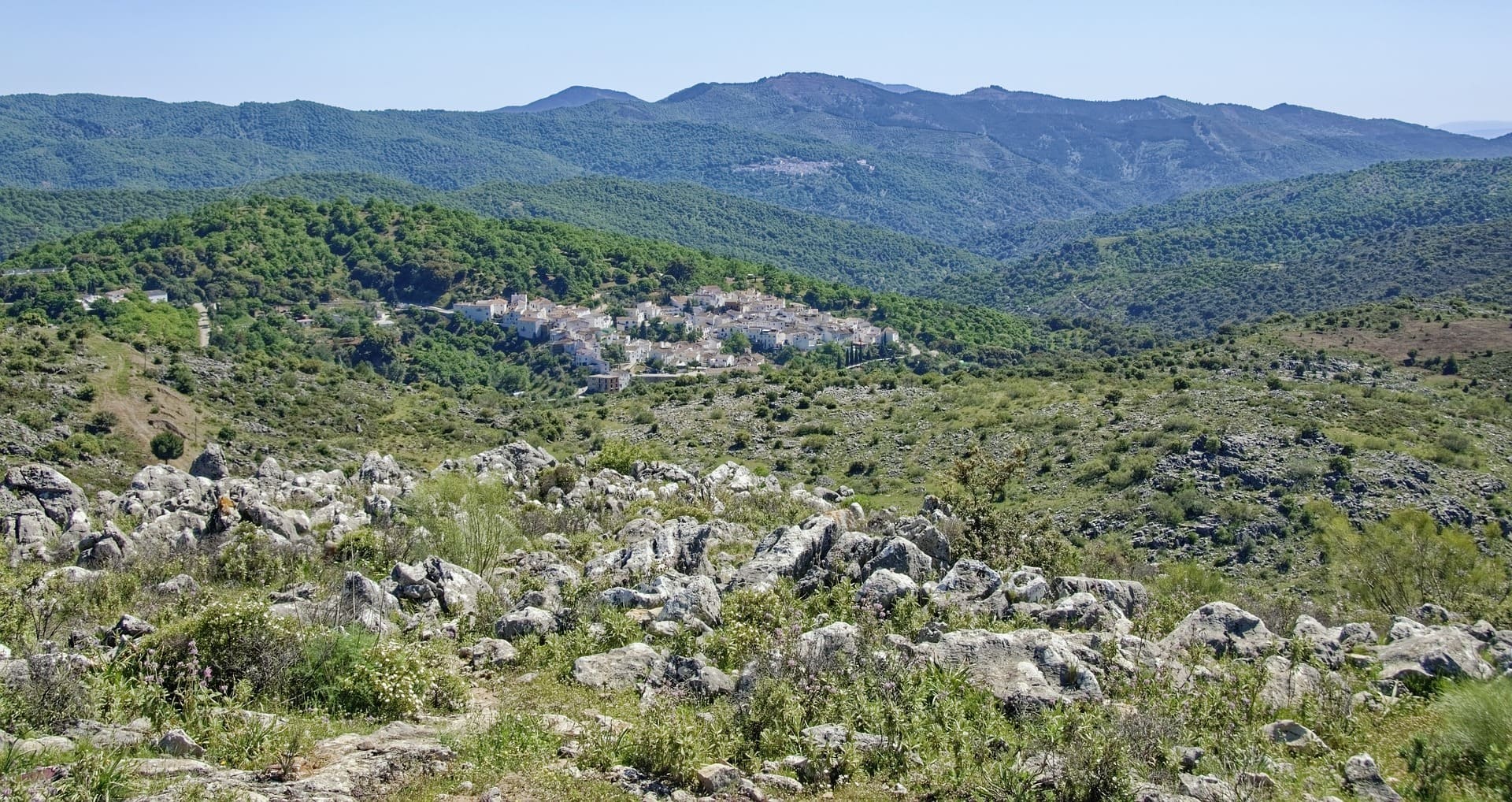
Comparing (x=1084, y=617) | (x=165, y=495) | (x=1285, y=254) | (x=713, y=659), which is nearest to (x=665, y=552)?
(x=713, y=659)

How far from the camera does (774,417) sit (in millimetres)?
39844

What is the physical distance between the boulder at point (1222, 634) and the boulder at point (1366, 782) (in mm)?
2543

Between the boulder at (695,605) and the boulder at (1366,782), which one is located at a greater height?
the boulder at (1366,782)

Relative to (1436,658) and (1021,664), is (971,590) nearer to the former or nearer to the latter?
(1021,664)

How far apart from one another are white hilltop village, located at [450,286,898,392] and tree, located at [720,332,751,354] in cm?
27

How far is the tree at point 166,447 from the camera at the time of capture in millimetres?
29547

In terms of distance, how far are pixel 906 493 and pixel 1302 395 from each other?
572 inches

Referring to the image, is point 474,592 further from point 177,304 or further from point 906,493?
point 177,304

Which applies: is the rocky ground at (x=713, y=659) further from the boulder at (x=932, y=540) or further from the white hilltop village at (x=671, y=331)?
the white hilltop village at (x=671, y=331)

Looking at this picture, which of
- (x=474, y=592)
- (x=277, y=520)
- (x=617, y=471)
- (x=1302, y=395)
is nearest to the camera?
(x=474, y=592)

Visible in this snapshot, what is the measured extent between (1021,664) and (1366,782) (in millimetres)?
2574

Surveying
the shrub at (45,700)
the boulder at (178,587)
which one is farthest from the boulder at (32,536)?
the shrub at (45,700)

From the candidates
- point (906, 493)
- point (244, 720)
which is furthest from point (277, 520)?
point (906, 493)

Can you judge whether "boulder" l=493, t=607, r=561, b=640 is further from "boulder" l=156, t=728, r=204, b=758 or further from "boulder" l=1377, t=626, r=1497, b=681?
"boulder" l=1377, t=626, r=1497, b=681
